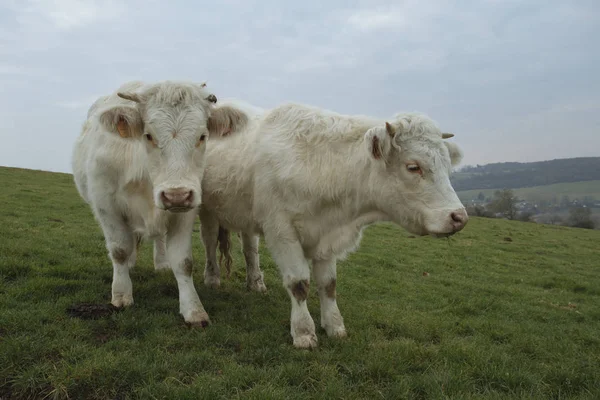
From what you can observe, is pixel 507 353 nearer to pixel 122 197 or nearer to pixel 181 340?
pixel 181 340

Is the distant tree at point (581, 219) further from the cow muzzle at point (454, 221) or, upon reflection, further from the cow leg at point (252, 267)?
the cow muzzle at point (454, 221)

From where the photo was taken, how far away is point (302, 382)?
4.13 m

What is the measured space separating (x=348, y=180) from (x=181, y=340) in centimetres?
263

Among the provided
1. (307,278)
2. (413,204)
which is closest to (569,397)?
(413,204)

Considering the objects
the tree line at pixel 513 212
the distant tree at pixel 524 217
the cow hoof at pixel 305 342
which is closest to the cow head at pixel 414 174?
the cow hoof at pixel 305 342

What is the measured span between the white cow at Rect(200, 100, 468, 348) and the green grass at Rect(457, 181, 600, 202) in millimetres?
114835

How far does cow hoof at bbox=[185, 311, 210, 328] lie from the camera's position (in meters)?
5.33

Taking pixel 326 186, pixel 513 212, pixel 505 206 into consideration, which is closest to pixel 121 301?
pixel 326 186

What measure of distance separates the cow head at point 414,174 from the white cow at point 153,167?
1.97 meters

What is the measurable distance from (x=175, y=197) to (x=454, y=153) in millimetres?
3492

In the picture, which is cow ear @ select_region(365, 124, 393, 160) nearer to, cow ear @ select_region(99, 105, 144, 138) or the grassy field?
the grassy field

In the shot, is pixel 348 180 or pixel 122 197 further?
pixel 122 197

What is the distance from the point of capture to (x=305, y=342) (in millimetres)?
5082

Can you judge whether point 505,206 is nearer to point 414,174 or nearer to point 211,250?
point 211,250
